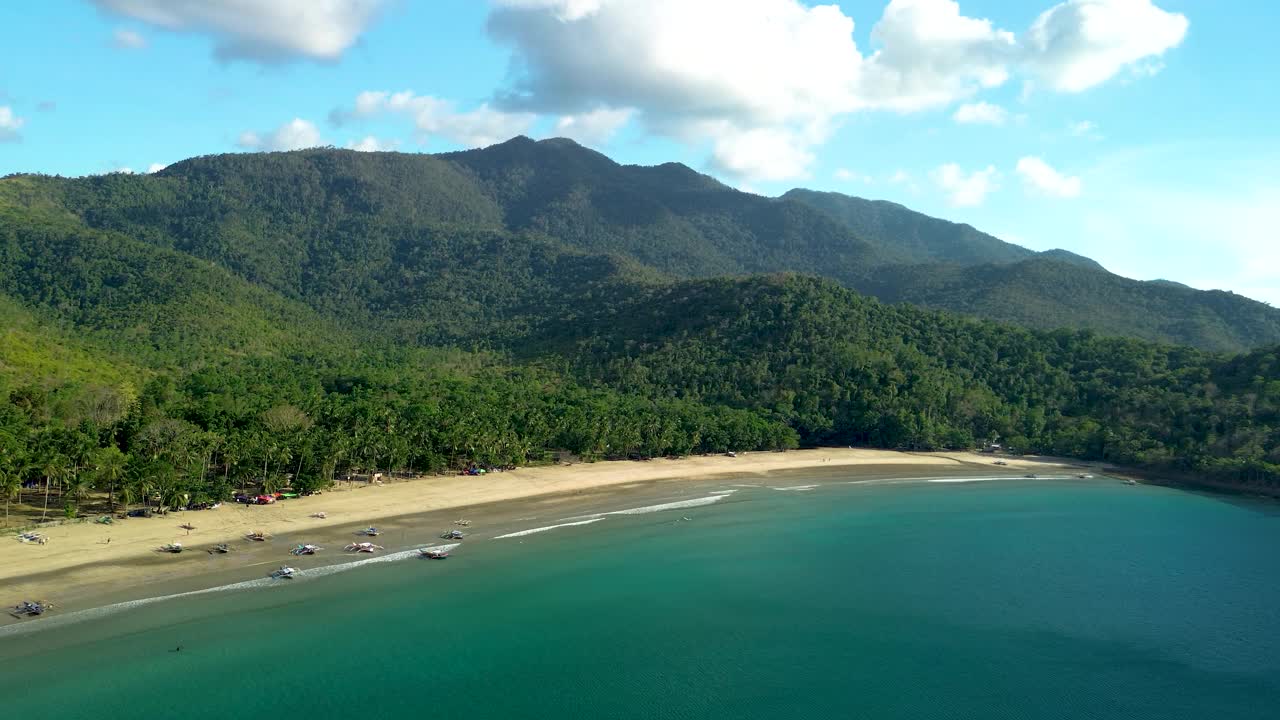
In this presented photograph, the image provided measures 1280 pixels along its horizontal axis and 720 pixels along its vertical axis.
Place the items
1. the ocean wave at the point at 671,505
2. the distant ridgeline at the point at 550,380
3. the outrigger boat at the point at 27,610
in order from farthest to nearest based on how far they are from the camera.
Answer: the ocean wave at the point at 671,505
the distant ridgeline at the point at 550,380
the outrigger boat at the point at 27,610

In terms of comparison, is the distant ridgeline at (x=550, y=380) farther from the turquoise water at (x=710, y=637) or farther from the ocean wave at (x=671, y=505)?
the turquoise water at (x=710, y=637)

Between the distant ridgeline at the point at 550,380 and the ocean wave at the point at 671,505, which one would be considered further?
the ocean wave at the point at 671,505

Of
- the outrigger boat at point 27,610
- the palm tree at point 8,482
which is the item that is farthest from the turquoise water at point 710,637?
the palm tree at point 8,482

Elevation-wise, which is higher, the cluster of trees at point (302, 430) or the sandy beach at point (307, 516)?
the cluster of trees at point (302, 430)

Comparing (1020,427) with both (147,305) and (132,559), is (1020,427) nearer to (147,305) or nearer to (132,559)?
(132,559)

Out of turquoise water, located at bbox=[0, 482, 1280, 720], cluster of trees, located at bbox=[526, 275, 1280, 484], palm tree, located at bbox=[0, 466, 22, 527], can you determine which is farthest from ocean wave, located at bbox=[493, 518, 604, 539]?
cluster of trees, located at bbox=[526, 275, 1280, 484]

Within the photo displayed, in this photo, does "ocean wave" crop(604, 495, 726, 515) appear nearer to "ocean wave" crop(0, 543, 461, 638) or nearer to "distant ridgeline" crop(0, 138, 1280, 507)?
"distant ridgeline" crop(0, 138, 1280, 507)
